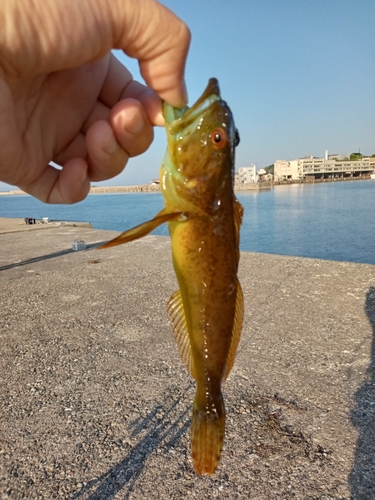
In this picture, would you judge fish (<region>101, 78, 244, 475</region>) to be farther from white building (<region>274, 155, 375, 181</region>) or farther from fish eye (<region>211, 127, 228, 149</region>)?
white building (<region>274, 155, 375, 181</region>)

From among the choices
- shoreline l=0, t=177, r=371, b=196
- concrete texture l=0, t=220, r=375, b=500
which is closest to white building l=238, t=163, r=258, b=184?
shoreline l=0, t=177, r=371, b=196

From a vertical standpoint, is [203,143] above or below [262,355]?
above

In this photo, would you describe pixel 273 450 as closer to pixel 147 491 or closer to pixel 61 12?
pixel 147 491

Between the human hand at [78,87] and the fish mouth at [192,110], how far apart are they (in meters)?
0.05

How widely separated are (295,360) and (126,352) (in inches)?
109

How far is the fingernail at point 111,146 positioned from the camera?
218 centimetres

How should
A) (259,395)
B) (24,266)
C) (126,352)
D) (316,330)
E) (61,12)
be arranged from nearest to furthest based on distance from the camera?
(61,12) < (259,395) < (126,352) < (316,330) < (24,266)

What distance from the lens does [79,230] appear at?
22422mm

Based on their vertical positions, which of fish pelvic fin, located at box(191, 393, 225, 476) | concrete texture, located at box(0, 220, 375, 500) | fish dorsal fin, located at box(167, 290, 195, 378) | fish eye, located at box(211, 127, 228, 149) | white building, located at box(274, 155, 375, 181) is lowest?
concrete texture, located at box(0, 220, 375, 500)

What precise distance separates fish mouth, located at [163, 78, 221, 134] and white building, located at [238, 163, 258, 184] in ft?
363

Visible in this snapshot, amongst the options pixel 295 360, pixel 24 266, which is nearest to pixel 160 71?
pixel 295 360

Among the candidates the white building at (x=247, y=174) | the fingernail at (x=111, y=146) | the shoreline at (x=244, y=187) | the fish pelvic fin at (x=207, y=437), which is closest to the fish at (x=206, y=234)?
the fish pelvic fin at (x=207, y=437)

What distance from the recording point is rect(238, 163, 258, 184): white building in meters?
112

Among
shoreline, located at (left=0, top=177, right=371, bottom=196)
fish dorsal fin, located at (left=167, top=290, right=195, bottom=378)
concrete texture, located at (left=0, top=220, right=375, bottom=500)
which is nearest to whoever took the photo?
fish dorsal fin, located at (left=167, top=290, right=195, bottom=378)
